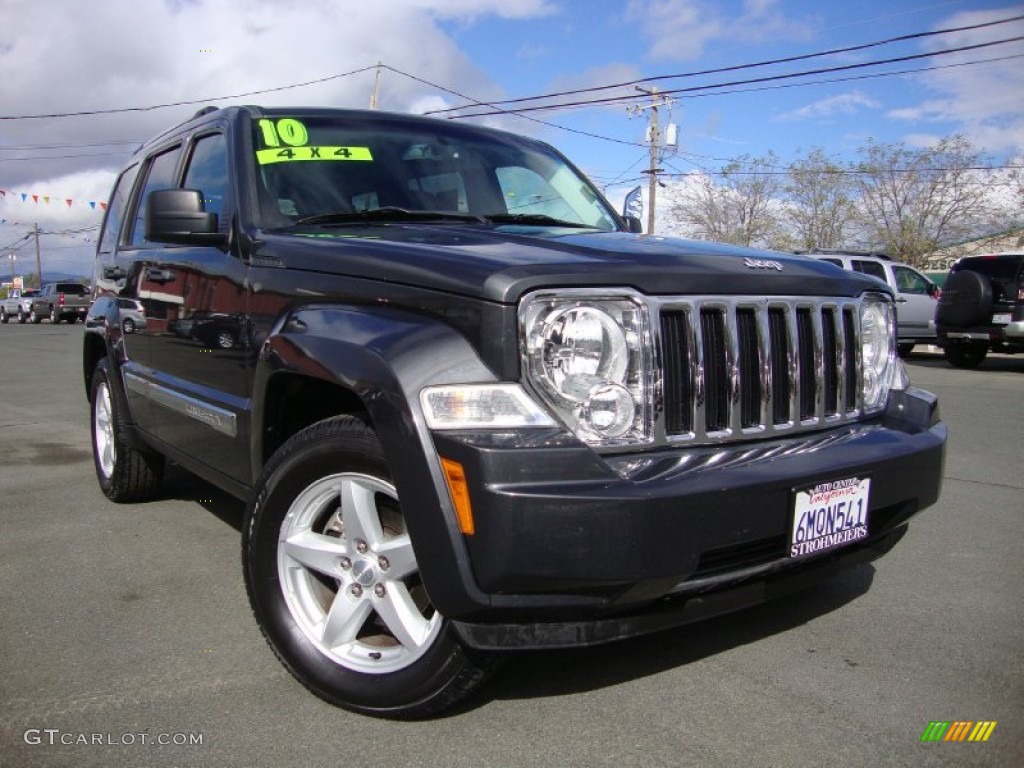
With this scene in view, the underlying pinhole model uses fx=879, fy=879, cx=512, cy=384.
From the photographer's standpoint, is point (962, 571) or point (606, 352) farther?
point (962, 571)

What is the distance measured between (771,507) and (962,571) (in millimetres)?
2114

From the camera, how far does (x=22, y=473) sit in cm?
582

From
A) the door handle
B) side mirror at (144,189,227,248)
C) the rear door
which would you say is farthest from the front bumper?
the rear door

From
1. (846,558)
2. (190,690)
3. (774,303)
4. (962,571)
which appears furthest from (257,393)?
(962,571)

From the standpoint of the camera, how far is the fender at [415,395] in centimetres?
210

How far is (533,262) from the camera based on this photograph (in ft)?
7.56

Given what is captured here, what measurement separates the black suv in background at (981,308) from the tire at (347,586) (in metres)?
13.9

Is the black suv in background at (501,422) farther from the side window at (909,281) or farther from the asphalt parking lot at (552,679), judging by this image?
the side window at (909,281)

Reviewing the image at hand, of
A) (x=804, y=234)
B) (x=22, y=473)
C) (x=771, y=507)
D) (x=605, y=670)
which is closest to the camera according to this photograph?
(x=771, y=507)

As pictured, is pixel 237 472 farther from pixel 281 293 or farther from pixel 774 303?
pixel 774 303

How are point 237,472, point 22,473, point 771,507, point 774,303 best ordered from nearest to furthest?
1. point 771,507
2. point 774,303
3. point 237,472
4. point 22,473

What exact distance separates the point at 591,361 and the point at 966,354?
48.7 feet

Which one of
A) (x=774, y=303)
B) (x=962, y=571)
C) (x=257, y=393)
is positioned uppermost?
(x=774, y=303)

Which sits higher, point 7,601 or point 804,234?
point 804,234
